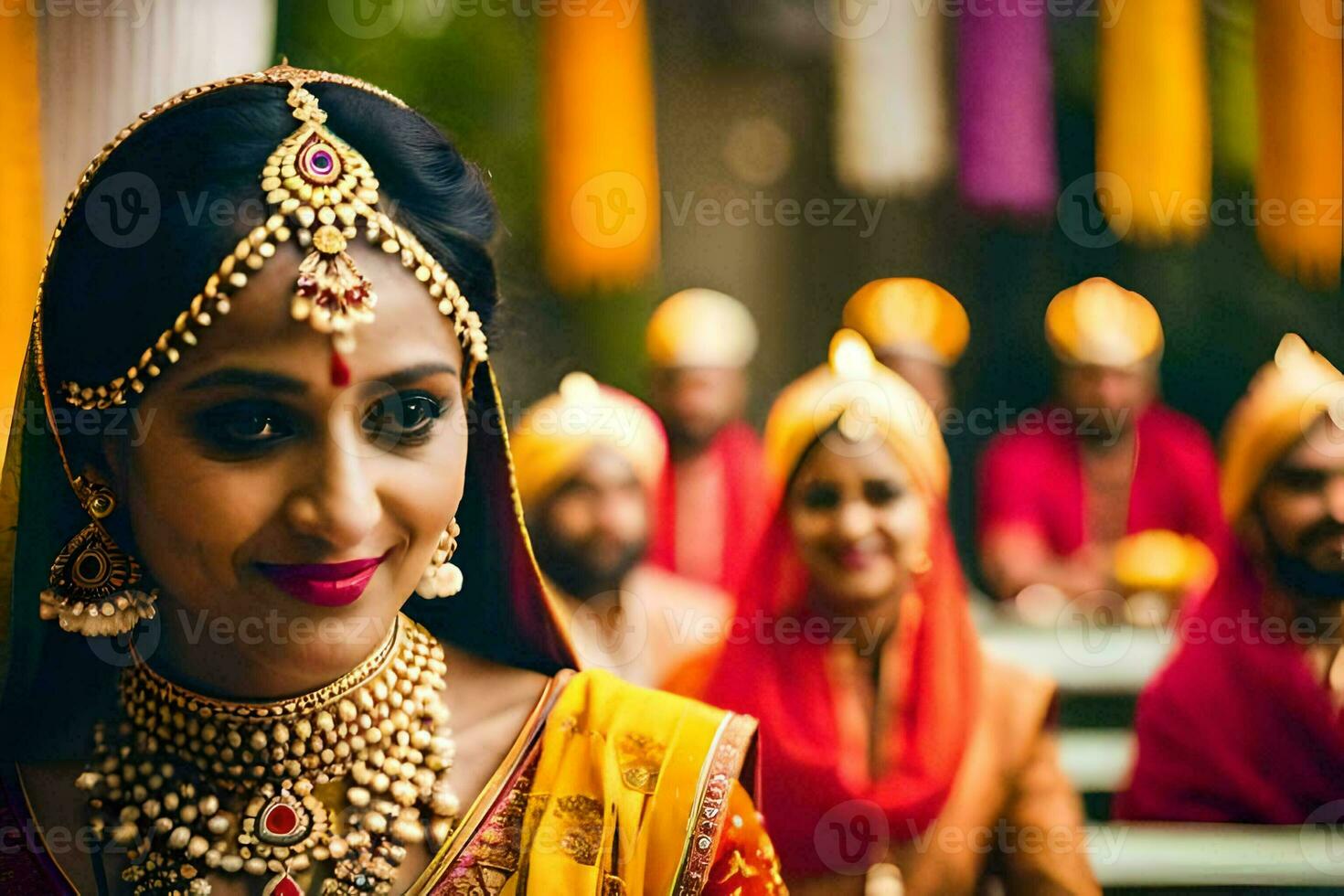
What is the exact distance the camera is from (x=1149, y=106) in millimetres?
2115

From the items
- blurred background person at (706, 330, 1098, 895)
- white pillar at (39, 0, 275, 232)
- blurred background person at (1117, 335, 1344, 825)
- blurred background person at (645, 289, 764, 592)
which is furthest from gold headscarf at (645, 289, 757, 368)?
blurred background person at (1117, 335, 1344, 825)

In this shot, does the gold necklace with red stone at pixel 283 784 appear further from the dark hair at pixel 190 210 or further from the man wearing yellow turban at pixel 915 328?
the man wearing yellow turban at pixel 915 328

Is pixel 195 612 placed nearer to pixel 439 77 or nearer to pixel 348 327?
pixel 348 327

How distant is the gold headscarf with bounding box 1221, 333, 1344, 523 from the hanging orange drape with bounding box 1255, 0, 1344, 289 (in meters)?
0.14

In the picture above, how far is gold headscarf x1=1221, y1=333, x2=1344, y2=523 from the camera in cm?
212

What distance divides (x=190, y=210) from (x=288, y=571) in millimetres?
436

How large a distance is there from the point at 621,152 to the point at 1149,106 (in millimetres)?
783

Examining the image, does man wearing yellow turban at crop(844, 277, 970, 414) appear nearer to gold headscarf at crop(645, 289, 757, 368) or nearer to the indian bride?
gold headscarf at crop(645, 289, 757, 368)

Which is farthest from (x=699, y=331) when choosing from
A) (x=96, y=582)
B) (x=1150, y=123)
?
(x=96, y=582)

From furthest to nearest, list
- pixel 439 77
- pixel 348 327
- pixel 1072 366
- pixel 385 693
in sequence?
pixel 1072 366 → pixel 439 77 → pixel 385 693 → pixel 348 327

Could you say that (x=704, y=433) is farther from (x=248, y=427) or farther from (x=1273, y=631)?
(x=1273, y=631)

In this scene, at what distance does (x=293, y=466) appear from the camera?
66.3 inches

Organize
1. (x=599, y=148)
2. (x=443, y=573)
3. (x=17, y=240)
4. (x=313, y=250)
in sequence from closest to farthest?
1. (x=313, y=250)
2. (x=443, y=573)
3. (x=17, y=240)
4. (x=599, y=148)

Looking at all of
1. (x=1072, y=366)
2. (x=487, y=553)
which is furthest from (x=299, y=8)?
(x=1072, y=366)
